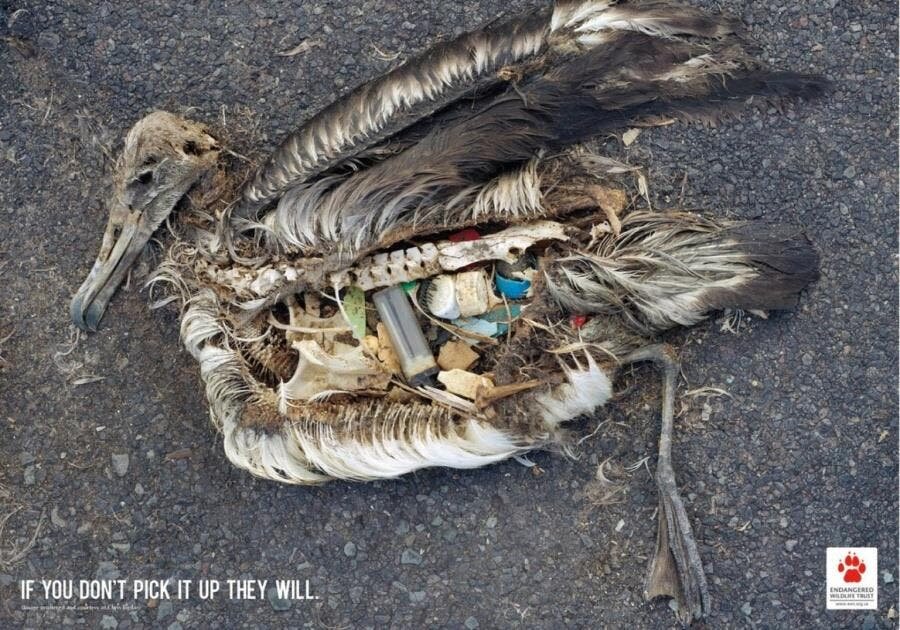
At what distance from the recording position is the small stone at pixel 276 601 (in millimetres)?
3582

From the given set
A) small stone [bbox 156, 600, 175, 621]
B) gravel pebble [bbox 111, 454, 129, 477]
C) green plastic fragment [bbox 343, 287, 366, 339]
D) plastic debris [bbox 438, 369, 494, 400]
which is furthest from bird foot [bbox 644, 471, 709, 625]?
gravel pebble [bbox 111, 454, 129, 477]

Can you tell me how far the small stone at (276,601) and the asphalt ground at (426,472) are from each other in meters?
0.04

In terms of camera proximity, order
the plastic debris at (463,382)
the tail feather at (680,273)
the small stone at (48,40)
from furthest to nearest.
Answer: the small stone at (48,40) < the plastic debris at (463,382) < the tail feather at (680,273)

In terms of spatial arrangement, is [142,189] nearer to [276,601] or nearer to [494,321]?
[494,321]

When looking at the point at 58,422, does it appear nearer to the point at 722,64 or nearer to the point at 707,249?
the point at 707,249

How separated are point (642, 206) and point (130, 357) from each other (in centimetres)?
234

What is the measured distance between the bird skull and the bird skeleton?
1 cm

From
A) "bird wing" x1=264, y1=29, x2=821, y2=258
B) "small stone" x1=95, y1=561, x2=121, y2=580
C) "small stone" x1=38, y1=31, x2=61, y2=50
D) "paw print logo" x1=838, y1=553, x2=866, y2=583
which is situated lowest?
"paw print logo" x1=838, y1=553, x2=866, y2=583

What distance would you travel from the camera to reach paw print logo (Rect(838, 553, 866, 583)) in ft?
11.2

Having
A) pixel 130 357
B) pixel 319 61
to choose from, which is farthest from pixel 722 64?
pixel 130 357

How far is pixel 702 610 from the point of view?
3361mm

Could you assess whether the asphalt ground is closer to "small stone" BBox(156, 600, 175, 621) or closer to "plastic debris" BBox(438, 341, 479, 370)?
"small stone" BBox(156, 600, 175, 621)

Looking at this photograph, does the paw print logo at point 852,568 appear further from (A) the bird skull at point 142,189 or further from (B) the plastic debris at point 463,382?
(A) the bird skull at point 142,189

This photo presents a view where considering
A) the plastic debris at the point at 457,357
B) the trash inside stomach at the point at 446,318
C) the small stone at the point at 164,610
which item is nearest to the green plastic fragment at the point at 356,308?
the trash inside stomach at the point at 446,318
